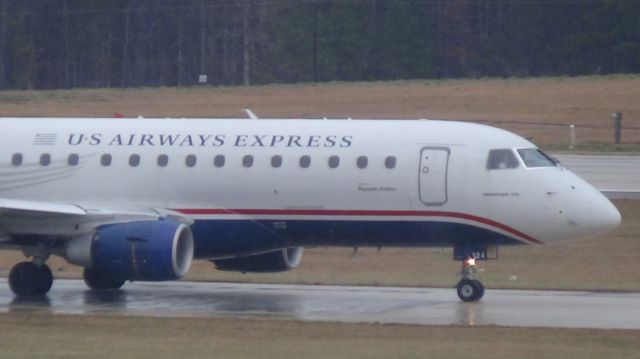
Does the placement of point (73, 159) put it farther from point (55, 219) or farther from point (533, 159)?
point (533, 159)

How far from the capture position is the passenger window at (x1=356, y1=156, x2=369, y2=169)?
23.2 m

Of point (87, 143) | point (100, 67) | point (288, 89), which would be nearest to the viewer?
point (87, 143)

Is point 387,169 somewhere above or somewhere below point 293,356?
above

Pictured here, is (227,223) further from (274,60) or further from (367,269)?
(274,60)

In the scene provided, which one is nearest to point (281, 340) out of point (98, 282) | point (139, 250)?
point (139, 250)

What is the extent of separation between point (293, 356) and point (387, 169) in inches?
288

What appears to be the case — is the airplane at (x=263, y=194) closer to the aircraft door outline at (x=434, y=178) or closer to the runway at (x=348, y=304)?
the aircraft door outline at (x=434, y=178)

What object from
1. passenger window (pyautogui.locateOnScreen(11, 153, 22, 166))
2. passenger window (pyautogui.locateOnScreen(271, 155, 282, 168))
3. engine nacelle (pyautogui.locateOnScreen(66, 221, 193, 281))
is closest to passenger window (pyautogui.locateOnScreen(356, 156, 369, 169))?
passenger window (pyautogui.locateOnScreen(271, 155, 282, 168))

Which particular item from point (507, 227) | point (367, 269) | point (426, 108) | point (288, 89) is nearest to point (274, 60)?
point (288, 89)

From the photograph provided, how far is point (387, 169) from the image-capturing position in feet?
75.7

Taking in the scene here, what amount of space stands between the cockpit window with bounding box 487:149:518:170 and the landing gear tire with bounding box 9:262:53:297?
6720 mm

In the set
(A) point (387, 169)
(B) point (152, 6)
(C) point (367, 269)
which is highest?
(B) point (152, 6)

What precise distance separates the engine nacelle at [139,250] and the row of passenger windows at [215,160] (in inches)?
53.9

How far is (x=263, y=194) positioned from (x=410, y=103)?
3798 centimetres
